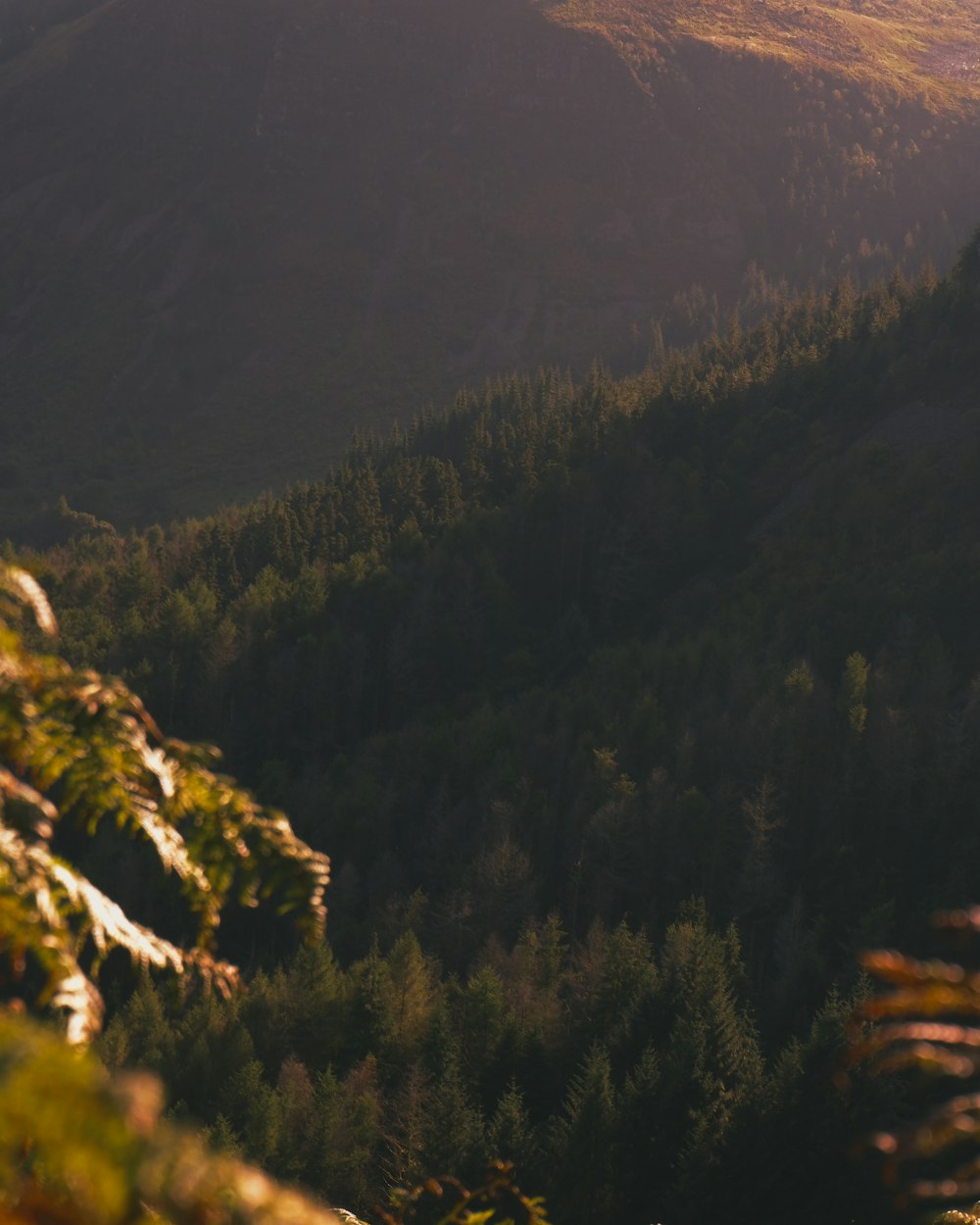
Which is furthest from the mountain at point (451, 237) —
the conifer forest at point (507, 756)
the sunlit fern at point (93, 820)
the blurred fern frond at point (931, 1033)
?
the blurred fern frond at point (931, 1033)

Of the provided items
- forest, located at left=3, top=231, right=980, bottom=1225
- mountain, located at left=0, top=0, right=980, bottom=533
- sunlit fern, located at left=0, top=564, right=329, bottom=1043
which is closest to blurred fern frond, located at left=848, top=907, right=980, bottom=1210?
forest, located at left=3, top=231, right=980, bottom=1225

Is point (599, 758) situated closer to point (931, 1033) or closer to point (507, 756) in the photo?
point (507, 756)

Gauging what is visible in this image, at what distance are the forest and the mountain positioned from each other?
63947mm

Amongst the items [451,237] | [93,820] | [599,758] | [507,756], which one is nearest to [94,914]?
[93,820]

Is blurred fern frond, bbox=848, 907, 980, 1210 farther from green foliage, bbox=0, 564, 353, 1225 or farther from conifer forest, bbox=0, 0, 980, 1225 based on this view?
green foliage, bbox=0, 564, 353, 1225

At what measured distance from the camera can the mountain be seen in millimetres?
171000

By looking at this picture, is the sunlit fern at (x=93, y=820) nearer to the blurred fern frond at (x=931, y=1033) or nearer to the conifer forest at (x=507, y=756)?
the conifer forest at (x=507, y=756)

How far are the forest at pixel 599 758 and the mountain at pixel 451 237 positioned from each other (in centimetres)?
6395

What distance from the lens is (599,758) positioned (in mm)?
53156

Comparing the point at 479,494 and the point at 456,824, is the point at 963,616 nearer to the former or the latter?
the point at 456,824

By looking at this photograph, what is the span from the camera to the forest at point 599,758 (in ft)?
96.4

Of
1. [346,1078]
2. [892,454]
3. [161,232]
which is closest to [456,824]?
[346,1078]

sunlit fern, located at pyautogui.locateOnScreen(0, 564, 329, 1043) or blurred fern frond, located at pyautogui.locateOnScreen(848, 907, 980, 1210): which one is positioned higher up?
blurred fern frond, located at pyautogui.locateOnScreen(848, 907, 980, 1210)

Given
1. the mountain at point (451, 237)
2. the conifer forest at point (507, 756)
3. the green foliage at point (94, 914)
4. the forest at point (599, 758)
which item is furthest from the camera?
the mountain at point (451, 237)
